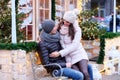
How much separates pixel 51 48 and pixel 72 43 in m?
0.36

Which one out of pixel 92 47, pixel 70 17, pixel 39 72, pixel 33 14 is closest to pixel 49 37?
pixel 70 17

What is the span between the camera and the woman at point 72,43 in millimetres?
5996

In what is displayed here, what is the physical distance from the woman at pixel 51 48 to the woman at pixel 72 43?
0.12 metres

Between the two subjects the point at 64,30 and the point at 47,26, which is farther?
the point at 64,30

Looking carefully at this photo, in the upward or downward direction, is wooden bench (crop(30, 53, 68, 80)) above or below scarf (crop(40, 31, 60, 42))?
below

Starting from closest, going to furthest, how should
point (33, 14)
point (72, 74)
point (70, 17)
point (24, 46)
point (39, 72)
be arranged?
point (72, 74), point (70, 17), point (24, 46), point (39, 72), point (33, 14)

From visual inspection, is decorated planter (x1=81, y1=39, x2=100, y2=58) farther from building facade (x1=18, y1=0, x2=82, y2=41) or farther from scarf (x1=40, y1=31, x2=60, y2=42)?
scarf (x1=40, y1=31, x2=60, y2=42)

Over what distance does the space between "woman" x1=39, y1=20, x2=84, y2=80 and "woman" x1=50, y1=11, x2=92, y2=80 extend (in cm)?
12

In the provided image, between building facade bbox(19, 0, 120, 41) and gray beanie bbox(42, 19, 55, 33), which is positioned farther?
building facade bbox(19, 0, 120, 41)

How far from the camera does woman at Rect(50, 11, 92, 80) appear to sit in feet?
19.7

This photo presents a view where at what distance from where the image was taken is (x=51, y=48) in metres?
5.92

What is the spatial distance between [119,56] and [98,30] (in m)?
2.15

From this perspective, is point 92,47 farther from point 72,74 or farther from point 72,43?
point 72,74

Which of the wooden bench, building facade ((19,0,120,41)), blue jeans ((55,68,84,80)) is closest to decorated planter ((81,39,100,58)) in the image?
building facade ((19,0,120,41))
